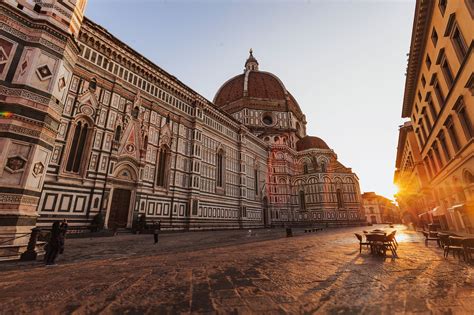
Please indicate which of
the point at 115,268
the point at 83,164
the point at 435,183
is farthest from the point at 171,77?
the point at 435,183

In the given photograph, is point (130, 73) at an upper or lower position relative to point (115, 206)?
upper

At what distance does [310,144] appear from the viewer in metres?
42.2

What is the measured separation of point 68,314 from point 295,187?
1549 inches

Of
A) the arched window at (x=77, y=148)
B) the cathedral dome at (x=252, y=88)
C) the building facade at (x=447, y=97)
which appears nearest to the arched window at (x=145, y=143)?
the arched window at (x=77, y=148)

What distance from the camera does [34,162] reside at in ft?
21.9

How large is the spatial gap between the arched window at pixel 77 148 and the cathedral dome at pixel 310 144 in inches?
1462

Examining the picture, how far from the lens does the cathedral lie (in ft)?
22.3

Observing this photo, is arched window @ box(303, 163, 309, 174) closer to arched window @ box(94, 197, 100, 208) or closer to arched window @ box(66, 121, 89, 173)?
arched window @ box(94, 197, 100, 208)

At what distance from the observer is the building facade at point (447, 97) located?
912 cm

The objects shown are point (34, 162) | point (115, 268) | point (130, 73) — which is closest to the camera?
point (115, 268)

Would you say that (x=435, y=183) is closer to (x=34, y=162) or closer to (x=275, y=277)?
(x=275, y=277)

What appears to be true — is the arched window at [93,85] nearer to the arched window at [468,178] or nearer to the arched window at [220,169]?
the arched window at [220,169]

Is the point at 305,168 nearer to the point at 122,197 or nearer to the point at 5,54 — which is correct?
the point at 122,197

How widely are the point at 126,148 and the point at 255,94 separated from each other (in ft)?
111
